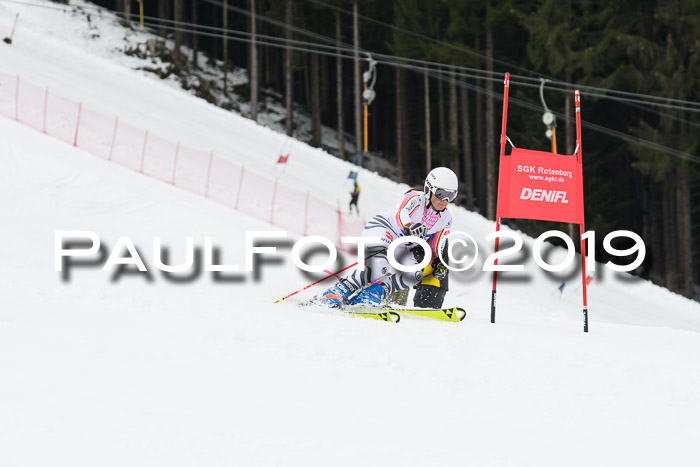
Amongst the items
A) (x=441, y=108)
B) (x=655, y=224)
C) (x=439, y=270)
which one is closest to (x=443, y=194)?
(x=439, y=270)

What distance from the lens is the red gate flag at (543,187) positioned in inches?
297

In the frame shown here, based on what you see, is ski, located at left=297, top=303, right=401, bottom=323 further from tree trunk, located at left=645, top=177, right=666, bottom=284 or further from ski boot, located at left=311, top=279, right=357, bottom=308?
→ tree trunk, located at left=645, top=177, right=666, bottom=284

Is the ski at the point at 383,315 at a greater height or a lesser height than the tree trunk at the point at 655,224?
lesser

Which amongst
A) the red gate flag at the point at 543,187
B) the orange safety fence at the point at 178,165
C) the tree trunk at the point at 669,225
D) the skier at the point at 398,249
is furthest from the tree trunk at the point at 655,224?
the skier at the point at 398,249

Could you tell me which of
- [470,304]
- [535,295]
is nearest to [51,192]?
[470,304]

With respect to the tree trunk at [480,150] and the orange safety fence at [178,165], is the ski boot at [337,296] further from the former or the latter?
the tree trunk at [480,150]

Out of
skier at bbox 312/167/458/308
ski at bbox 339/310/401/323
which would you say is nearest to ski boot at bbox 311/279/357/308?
skier at bbox 312/167/458/308

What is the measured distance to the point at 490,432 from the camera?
3820mm

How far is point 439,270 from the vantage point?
7.93m

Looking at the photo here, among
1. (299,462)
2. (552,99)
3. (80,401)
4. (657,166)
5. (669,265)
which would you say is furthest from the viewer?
(552,99)

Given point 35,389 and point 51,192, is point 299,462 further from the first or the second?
point 51,192

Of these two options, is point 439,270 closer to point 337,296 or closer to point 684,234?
point 337,296

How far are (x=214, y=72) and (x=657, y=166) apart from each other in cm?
2606

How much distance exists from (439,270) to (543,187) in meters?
1.41
